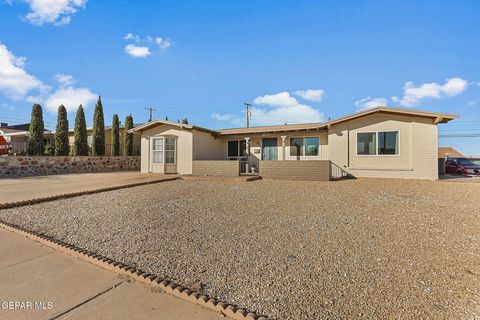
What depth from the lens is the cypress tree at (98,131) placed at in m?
21.4

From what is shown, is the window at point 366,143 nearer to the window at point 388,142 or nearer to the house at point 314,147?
the house at point 314,147

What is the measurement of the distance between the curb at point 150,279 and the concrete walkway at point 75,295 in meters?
0.06

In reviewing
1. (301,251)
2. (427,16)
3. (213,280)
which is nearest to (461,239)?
(301,251)

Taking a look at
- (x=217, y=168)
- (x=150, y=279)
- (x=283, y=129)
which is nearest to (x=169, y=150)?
(x=217, y=168)

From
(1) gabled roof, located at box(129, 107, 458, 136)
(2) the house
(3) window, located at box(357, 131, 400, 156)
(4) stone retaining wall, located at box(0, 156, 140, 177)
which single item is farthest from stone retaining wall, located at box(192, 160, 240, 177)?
(4) stone retaining wall, located at box(0, 156, 140, 177)

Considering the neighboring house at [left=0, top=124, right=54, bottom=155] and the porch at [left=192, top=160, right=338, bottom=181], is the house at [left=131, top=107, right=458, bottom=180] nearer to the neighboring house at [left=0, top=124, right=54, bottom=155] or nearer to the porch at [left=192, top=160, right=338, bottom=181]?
the porch at [left=192, top=160, right=338, bottom=181]

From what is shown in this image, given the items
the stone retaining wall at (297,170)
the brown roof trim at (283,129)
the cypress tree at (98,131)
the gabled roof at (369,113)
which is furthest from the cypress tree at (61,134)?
the stone retaining wall at (297,170)

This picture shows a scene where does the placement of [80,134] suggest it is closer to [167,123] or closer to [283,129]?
[167,123]

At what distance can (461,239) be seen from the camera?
401 centimetres

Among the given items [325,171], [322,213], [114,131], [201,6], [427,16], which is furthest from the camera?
[114,131]

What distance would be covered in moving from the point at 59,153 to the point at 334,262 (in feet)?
74.5

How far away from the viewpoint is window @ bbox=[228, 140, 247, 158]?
17234 millimetres

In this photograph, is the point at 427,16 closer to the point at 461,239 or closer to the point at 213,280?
the point at 461,239

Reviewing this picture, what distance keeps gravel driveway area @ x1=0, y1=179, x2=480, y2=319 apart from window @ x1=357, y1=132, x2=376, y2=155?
608 centimetres
